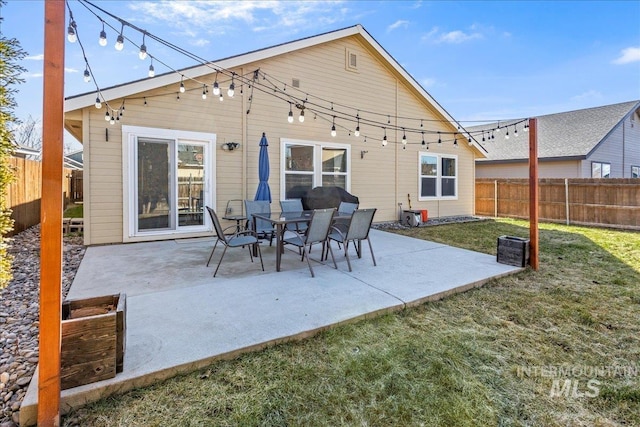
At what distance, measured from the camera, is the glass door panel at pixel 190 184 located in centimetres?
666

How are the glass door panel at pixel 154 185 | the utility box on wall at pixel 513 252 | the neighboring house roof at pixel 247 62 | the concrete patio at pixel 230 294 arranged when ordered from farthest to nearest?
the glass door panel at pixel 154 185, the neighboring house roof at pixel 247 62, the utility box on wall at pixel 513 252, the concrete patio at pixel 230 294

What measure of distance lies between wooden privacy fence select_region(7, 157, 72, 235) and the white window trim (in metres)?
2.06

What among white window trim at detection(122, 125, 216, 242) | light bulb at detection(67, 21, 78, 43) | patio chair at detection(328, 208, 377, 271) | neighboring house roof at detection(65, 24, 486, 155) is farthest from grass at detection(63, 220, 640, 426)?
white window trim at detection(122, 125, 216, 242)

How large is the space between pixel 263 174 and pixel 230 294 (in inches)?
147

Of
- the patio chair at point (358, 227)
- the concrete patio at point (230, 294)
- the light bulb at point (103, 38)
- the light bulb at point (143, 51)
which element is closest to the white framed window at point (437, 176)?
the concrete patio at point (230, 294)

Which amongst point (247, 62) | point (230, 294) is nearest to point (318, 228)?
point (230, 294)

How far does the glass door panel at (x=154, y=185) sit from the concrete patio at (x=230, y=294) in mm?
853

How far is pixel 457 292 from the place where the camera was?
3.73m

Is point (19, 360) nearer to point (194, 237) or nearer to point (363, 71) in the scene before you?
point (194, 237)

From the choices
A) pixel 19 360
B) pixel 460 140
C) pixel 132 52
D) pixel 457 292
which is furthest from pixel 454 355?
pixel 460 140

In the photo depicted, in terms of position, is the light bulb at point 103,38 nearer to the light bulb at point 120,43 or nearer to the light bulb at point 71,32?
the light bulb at point 120,43

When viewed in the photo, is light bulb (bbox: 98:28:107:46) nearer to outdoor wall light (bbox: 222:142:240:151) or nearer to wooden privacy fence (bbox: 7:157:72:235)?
outdoor wall light (bbox: 222:142:240:151)

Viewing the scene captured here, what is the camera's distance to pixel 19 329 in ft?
8.99

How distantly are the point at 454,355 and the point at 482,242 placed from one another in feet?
16.4
